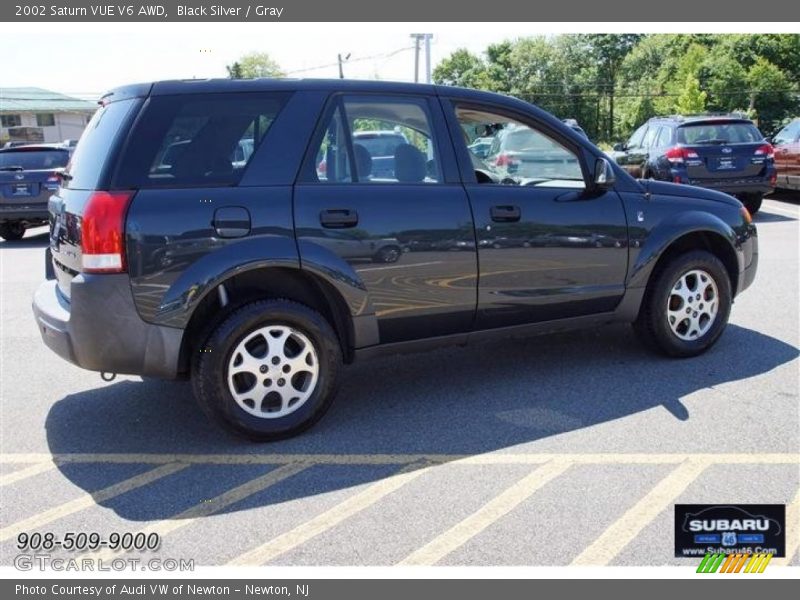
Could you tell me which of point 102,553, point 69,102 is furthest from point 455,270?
point 69,102

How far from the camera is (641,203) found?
489cm

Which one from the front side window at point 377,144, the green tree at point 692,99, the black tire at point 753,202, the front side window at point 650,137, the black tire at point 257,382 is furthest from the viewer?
the green tree at point 692,99

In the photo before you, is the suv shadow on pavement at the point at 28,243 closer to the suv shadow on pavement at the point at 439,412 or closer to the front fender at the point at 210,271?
the suv shadow on pavement at the point at 439,412

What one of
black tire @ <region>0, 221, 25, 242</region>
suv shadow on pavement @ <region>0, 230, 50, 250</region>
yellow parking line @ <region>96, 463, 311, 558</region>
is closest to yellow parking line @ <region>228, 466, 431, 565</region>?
yellow parking line @ <region>96, 463, 311, 558</region>

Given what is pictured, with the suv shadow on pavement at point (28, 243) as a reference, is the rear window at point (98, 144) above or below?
above

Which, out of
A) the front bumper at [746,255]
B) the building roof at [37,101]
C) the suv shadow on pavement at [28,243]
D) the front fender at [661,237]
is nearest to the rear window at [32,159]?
the suv shadow on pavement at [28,243]

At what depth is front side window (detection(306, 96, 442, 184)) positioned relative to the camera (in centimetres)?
407

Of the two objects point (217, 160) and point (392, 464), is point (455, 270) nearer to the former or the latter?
point (392, 464)

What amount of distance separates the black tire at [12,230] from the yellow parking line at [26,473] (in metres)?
10.5

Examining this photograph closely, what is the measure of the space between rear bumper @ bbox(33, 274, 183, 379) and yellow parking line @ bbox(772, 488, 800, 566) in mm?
2900

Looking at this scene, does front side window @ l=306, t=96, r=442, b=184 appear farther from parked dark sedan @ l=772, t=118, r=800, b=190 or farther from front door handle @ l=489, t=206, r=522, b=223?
parked dark sedan @ l=772, t=118, r=800, b=190

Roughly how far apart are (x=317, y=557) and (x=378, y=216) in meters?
1.85

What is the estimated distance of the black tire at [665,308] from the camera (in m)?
5.02

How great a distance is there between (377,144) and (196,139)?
1007mm
